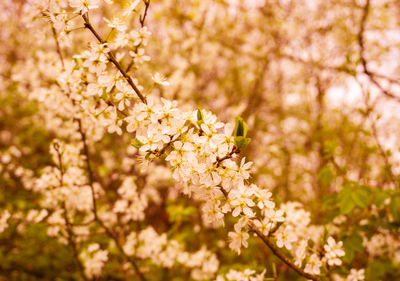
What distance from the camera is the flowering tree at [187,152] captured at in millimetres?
1763

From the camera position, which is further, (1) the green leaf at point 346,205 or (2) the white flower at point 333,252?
(1) the green leaf at point 346,205

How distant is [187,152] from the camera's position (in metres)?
1.59

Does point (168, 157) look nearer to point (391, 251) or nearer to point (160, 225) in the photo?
point (391, 251)

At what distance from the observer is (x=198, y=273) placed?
3.51 meters

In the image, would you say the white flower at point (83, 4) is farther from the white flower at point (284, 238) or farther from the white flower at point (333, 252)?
the white flower at point (333, 252)

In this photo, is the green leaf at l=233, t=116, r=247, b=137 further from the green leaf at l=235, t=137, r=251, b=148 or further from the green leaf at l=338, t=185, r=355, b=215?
the green leaf at l=338, t=185, r=355, b=215

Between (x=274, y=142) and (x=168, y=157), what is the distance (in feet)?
17.3

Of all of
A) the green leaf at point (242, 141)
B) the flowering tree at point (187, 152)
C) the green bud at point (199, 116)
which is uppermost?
the green bud at point (199, 116)

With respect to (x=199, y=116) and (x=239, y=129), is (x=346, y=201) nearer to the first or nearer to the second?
(x=239, y=129)

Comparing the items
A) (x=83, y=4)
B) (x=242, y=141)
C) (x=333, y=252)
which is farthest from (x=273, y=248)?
(x=83, y=4)

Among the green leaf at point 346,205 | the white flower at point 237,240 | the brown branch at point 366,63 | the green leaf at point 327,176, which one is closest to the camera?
the white flower at point 237,240

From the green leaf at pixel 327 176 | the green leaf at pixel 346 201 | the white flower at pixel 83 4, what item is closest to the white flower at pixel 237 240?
the green leaf at pixel 346 201

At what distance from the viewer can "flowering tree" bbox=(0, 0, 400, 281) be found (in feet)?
5.78

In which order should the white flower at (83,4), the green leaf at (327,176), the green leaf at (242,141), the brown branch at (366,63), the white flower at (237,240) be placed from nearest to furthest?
the green leaf at (242,141)
the white flower at (83,4)
the white flower at (237,240)
the green leaf at (327,176)
the brown branch at (366,63)
